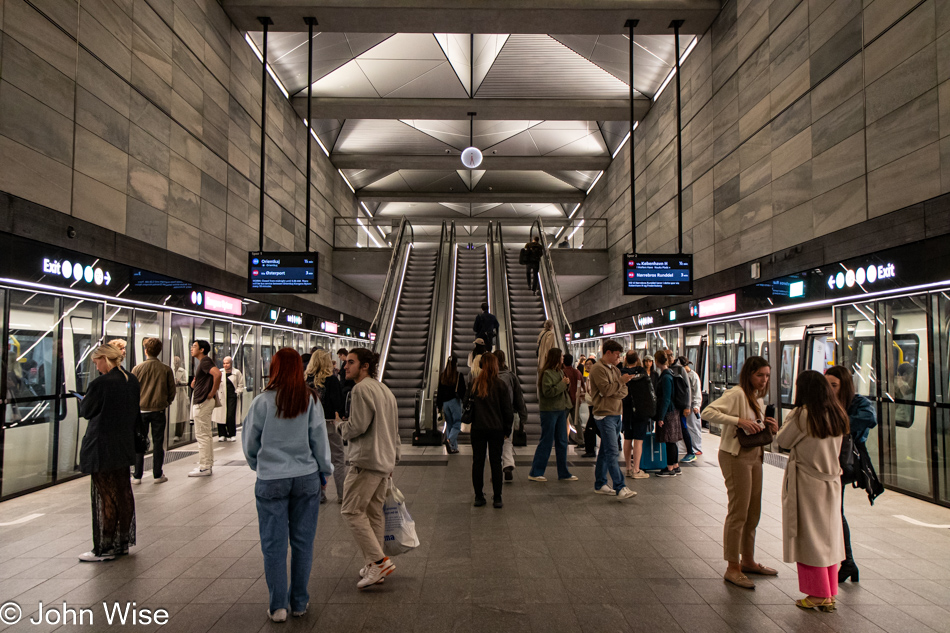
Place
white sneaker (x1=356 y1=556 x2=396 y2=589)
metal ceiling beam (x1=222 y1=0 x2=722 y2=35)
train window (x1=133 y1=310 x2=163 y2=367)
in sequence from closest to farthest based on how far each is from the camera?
white sneaker (x1=356 y1=556 x2=396 y2=589)
train window (x1=133 y1=310 x2=163 y2=367)
metal ceiling beam (x1=222 y1=0 x2=722 y2=35)

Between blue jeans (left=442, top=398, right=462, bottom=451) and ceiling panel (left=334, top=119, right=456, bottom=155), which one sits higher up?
ceiling panel (left=334, top=119, right=456, bottom=155)

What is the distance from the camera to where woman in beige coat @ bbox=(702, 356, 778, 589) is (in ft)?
12.5

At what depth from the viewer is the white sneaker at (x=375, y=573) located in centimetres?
369

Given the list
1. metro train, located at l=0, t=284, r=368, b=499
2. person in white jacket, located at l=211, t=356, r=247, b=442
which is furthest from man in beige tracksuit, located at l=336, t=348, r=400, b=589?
person in white jacket, located at l=211, t=356, r=247, b=442

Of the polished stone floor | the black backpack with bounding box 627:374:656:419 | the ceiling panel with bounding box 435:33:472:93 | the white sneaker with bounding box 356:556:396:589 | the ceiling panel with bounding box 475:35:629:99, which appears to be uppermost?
the ceiling panel with bounding box 435:33:472:93

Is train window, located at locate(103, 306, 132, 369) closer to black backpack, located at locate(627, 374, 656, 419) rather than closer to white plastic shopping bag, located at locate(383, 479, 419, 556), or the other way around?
white plastic shopping bag, located at locate(383, 479, 419, 556)

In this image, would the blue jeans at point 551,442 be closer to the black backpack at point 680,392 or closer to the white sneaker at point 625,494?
the white sneaker at point 625,494

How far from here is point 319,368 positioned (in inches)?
233

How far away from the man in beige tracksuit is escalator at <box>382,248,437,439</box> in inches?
205

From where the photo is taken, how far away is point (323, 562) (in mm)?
4172

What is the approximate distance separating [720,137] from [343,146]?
1294 cm

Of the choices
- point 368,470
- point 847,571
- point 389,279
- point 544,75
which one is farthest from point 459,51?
point 847,571

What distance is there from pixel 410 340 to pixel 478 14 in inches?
274

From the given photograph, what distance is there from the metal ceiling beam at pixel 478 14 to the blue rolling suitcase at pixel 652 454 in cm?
834
